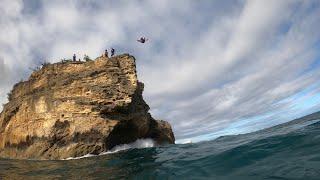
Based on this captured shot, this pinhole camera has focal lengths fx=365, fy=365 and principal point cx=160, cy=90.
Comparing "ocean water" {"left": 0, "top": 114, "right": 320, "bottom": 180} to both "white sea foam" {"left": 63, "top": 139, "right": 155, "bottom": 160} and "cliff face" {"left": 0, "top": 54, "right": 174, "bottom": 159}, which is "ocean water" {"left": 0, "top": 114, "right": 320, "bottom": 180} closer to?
"cliff face" {"left": 0, "top": 54, "right": 174, "bottom": 159}

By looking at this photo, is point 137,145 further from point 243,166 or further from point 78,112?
point 243,166

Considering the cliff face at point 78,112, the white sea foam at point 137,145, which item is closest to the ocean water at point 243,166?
the cliff face at point 78,112

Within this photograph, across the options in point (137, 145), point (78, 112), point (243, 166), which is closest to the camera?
point (243, 166)

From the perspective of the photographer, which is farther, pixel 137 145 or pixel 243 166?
pixel 137 145

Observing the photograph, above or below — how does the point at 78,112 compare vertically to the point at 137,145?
above

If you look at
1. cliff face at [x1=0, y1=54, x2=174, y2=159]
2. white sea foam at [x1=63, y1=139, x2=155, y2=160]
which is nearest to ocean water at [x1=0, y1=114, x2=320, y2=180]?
cliff face at [x1=0, y1=54, x2=174, y2=159]

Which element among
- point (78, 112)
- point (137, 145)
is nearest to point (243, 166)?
point (78, 112)

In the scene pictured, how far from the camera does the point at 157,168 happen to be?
47.8 feet

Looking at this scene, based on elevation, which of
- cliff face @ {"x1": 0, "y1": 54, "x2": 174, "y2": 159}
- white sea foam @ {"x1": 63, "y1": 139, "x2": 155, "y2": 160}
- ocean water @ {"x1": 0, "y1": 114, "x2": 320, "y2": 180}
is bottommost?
ocean water @ {"x1": 0, "y1": 114, "x2": 320, "y2": 180}

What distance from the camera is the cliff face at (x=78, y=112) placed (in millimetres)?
27250

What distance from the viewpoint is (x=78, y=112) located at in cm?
2798

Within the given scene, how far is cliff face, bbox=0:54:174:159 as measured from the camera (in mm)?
27250

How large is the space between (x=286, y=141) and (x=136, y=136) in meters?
18.1

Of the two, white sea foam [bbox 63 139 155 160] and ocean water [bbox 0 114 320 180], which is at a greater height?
white sea foam [bbox 63 139 155 160]
